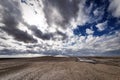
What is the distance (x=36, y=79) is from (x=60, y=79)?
2.89 meters

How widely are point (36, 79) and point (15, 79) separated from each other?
8.59 feet

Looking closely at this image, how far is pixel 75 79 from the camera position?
10453mm

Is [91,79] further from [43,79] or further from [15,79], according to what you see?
[15,79]

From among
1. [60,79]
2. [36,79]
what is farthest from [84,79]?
[36,79]

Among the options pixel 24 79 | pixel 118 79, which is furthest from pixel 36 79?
pixel 118 79

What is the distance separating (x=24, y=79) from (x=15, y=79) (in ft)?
3.74

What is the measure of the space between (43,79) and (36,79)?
0.83m

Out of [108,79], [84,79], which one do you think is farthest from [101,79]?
[84,79]

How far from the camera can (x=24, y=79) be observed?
34.1 feet

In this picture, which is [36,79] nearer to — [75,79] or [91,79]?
[75,79]

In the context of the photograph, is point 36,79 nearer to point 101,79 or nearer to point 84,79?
point 84,79

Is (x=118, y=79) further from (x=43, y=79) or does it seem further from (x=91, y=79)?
(x=43, y=79)

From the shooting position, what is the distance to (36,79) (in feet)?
33.8

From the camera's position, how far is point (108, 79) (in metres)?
10.7
